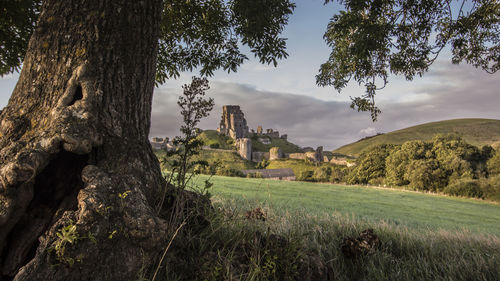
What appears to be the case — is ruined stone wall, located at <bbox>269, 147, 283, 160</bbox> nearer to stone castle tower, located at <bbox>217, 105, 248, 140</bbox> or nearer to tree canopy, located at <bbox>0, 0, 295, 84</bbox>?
stone castle tower, located at <bbox>217, 105, 248, 140</bbox>

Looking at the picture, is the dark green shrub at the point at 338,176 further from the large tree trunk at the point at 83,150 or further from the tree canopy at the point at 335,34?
the large tree trunk at the point at 83,150

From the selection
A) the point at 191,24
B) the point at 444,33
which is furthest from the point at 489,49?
the point at 191,24

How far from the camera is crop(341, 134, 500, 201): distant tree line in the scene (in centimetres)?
2472

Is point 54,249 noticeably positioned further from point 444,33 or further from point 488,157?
point 488,157

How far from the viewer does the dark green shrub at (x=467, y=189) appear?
24062 millimetres

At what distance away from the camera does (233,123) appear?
11069 centimetres

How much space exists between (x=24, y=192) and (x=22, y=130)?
0.92 metres

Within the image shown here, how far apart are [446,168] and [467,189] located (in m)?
6.53

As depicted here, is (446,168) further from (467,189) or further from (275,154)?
(275,154)

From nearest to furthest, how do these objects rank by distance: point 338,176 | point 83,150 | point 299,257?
1. point 83,150
2. point 299,257
3. point 338,176

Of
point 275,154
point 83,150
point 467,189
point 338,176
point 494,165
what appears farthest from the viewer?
point 275,154

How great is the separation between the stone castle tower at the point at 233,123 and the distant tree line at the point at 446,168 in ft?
238

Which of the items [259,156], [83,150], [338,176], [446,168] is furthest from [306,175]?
[83,150]

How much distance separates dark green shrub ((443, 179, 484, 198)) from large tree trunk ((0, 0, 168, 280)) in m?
31.9
